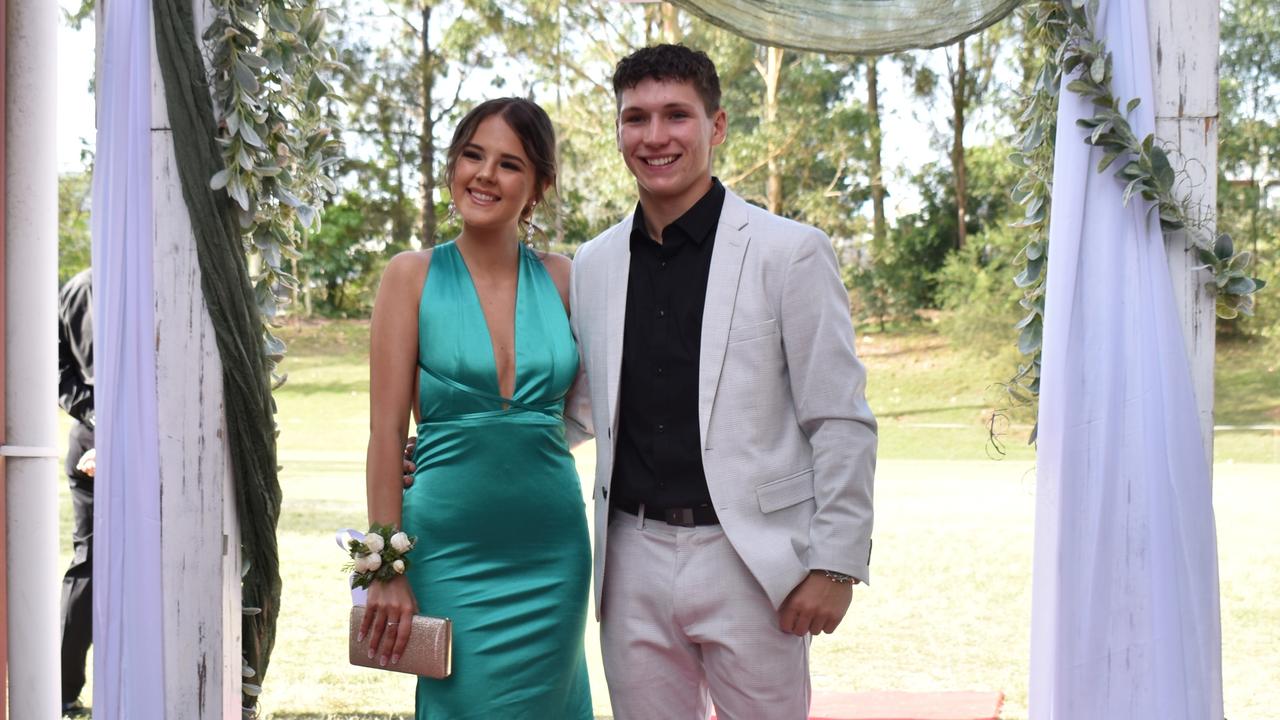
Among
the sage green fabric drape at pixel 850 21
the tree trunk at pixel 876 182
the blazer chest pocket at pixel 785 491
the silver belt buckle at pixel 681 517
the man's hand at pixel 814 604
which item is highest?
the tree trunk at pixel 876 182

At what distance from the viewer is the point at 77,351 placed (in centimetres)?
461

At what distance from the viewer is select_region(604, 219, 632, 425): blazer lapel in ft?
8.39

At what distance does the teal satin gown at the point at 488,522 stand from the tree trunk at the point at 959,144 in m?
17.4

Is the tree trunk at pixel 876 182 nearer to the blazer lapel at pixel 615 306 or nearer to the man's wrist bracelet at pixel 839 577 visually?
the blazer lapel at pixel 615 306

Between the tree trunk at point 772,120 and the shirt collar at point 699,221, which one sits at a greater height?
the tree trunk at point 772,120

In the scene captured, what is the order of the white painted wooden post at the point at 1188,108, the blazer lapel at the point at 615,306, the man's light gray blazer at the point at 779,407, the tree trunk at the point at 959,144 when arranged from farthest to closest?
the tree trunk at the point at 959,144, the white painted wooden post at the point at 1188,108, the blazer lapel at the point at 615,306, the man's light gray blazer at the point at 779,407

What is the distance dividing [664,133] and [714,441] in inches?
23.8

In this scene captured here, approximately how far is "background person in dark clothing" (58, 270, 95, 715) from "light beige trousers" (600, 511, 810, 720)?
262cm

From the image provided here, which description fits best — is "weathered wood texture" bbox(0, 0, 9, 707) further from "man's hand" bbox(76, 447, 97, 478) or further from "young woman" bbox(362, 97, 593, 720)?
"young woman" bbox(362, 97, 593, 720)

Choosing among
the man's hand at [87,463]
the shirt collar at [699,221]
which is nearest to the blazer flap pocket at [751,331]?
the shirt collar at [699,221]

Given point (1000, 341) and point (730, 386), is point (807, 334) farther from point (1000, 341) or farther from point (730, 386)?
point (1000, 341)

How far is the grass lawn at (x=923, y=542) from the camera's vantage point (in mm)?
6188

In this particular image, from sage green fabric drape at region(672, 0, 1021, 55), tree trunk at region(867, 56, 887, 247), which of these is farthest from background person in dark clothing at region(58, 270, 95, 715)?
tree trunk at region(867, 56, 887, 247)

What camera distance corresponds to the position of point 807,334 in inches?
97.5
